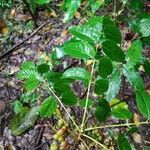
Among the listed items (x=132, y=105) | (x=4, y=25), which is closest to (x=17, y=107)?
(x=132, y=105)

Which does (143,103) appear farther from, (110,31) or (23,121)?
(23,121)

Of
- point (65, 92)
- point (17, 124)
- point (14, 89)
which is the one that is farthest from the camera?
point (14, 89)

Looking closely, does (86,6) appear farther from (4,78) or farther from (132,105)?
(132,105)

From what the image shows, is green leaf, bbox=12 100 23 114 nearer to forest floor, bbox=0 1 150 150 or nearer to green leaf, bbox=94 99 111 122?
forest floor, bbox=0 1 150 150

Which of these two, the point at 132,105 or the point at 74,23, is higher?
the point at 74,23

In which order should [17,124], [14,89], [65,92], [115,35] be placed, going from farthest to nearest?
[14,89] → [17,124] → [65,92] → [115,35]

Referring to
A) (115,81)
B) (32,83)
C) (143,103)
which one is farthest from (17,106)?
(143,103)
